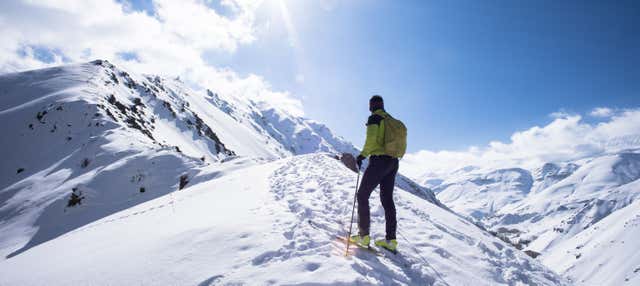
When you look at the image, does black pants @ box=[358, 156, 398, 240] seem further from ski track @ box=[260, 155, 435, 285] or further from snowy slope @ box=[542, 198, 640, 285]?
snowy slope @ box=[542, 198, 640, 285]

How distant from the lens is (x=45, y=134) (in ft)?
111

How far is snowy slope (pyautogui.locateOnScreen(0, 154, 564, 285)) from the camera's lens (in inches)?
206

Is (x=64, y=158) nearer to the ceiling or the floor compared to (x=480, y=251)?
nearer to the ceiling

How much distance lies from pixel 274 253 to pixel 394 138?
3413mm

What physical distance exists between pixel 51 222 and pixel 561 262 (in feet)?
752

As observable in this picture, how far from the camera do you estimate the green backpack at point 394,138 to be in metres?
7.12

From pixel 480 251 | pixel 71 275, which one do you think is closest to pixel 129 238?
pixel 71 275

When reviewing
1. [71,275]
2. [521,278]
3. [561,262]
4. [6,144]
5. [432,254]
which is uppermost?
[6,144]

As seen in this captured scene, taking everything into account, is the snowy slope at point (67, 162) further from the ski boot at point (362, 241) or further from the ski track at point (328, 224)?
the ski boot at point (362, 241)

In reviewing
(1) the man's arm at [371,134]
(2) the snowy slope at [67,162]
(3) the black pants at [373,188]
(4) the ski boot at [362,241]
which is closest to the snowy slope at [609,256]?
(2) the snowy slope at [67,162]

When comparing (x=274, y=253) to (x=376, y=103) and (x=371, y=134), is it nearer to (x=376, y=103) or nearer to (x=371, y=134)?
(x=371, y=134)

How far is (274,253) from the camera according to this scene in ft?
19.0

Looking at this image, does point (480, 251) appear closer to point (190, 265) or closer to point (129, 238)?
point (190, 265)

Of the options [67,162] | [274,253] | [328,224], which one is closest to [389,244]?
[328,224]
